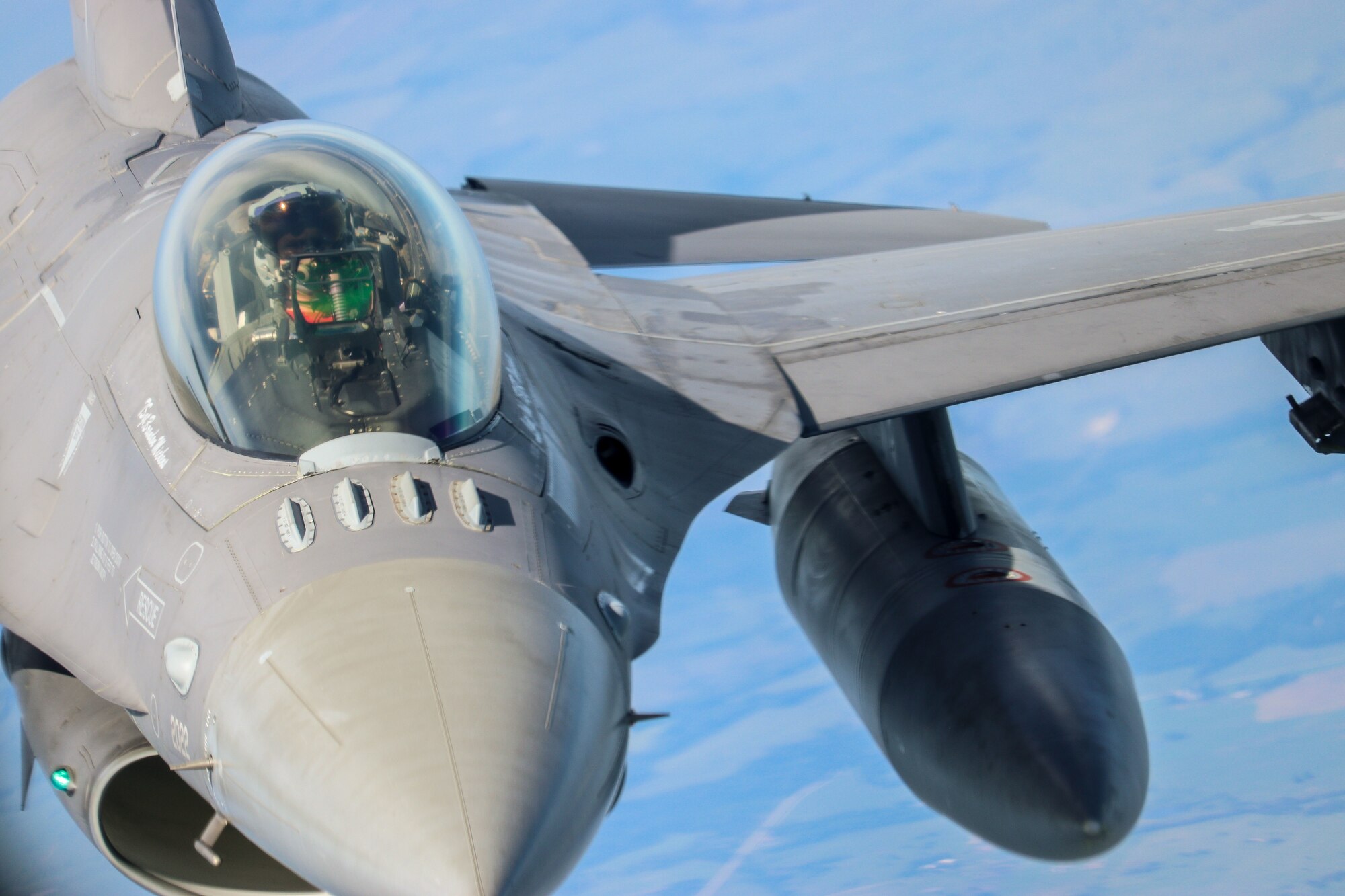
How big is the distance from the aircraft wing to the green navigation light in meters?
3.64

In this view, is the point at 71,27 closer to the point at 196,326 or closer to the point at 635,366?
the point at 635,366

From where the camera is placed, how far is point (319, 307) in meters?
4.42

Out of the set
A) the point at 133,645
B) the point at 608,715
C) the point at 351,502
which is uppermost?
the point at 351,502

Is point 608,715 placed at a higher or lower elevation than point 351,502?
lower

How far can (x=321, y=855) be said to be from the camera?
3.71m

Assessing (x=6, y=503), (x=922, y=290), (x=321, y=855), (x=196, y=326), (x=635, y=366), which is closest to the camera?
(x=321, y=855)

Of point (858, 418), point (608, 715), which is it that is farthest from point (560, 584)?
point (858, 418)

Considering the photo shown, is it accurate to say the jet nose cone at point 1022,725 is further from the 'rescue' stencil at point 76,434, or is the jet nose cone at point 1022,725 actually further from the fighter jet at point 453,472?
the 'rescue' stencil at point 76,434

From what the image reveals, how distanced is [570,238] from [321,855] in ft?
22.7

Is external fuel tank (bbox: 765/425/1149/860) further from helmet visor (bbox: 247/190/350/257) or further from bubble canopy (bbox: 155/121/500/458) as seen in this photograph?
helmet visor (bbox: 247/190/350/257)

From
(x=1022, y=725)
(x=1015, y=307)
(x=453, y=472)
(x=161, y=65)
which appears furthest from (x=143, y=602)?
(x=161, y=65)

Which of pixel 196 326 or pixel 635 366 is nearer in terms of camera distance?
pixel 196 326

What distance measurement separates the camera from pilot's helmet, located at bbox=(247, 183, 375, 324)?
174 inches

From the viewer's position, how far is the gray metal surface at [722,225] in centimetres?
993
